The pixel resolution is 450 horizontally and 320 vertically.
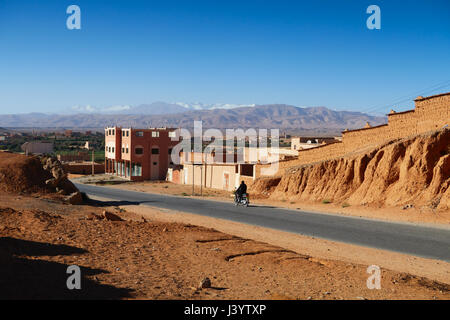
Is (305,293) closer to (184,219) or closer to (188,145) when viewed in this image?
(184,219)

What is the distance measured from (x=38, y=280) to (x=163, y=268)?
2.74 m

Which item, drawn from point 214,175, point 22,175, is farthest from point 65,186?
point 214,175

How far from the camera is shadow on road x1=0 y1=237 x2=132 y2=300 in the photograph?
6.28 meters

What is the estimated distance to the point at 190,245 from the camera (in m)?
11.6

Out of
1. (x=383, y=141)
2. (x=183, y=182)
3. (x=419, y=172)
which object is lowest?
(x=183, y=182)

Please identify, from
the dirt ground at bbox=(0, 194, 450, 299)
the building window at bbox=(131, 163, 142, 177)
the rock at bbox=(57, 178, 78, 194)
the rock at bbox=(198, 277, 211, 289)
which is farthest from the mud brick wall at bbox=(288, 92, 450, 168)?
the building window at bbox=(131, 163, 142, 177)

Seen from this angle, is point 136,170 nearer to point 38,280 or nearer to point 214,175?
point 214,175

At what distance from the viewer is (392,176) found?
2112 centimetres

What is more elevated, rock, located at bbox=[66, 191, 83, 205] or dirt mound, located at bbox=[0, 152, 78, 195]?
dirt mound, located at bbox=[0, 152, 78, 195]

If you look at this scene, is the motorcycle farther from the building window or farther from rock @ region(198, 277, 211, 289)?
the building window

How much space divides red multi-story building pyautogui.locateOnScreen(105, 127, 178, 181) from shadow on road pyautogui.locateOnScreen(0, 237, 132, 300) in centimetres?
4774

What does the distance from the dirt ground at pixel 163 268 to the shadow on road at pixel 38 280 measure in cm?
2

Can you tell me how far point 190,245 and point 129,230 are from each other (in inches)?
97.4

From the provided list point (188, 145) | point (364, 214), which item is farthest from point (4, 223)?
point (188, 145)
